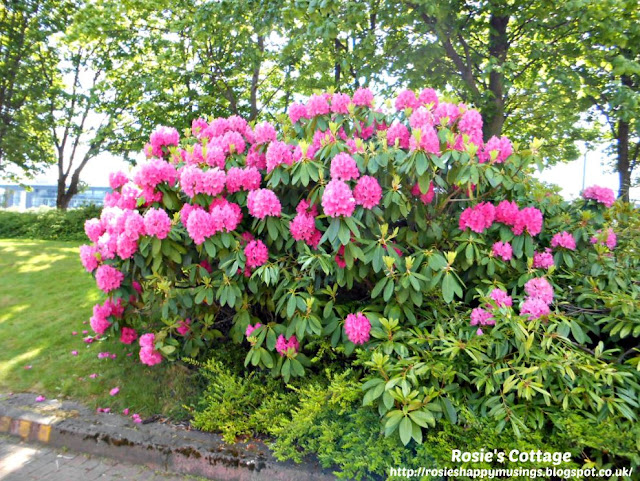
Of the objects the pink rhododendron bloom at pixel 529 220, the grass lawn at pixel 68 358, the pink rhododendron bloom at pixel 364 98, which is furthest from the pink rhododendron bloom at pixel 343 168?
the grass lawn at pixel 68 358

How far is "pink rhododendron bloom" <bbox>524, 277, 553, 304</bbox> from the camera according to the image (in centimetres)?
287

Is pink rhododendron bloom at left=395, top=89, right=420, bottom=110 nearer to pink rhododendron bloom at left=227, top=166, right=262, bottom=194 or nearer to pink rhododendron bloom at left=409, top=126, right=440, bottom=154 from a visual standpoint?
pink rhododendron bloom at left=409, top=126, right=440, bottom=154

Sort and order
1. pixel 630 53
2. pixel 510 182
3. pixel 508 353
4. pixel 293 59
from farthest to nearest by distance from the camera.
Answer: pixel 293 59
pixel 630 53
pixel 510 182
pixel 508 353

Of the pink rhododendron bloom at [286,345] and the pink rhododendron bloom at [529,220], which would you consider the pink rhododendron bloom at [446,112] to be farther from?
the pink rhododendron bloom at [286,345]

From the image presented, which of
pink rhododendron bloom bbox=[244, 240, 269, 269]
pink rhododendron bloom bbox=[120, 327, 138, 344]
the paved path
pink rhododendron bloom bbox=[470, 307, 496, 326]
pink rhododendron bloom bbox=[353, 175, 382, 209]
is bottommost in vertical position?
the paved path

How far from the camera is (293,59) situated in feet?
29.1

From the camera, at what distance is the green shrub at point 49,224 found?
1552 centimetres

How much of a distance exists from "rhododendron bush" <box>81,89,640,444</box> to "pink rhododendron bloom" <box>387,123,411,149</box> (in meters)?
0.01

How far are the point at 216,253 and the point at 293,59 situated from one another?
6809 millimetres

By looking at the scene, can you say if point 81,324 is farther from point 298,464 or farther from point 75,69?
point 75,69

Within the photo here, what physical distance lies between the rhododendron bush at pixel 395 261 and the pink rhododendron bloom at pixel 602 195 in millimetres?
10

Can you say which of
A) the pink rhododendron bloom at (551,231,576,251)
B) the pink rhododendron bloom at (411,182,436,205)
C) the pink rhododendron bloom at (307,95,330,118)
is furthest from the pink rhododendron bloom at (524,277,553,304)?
the pink rhododendron bloom at (307,95,330,118)

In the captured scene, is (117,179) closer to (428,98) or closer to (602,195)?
(428,98)

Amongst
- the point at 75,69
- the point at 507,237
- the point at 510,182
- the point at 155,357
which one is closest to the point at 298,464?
the point at 155,357
